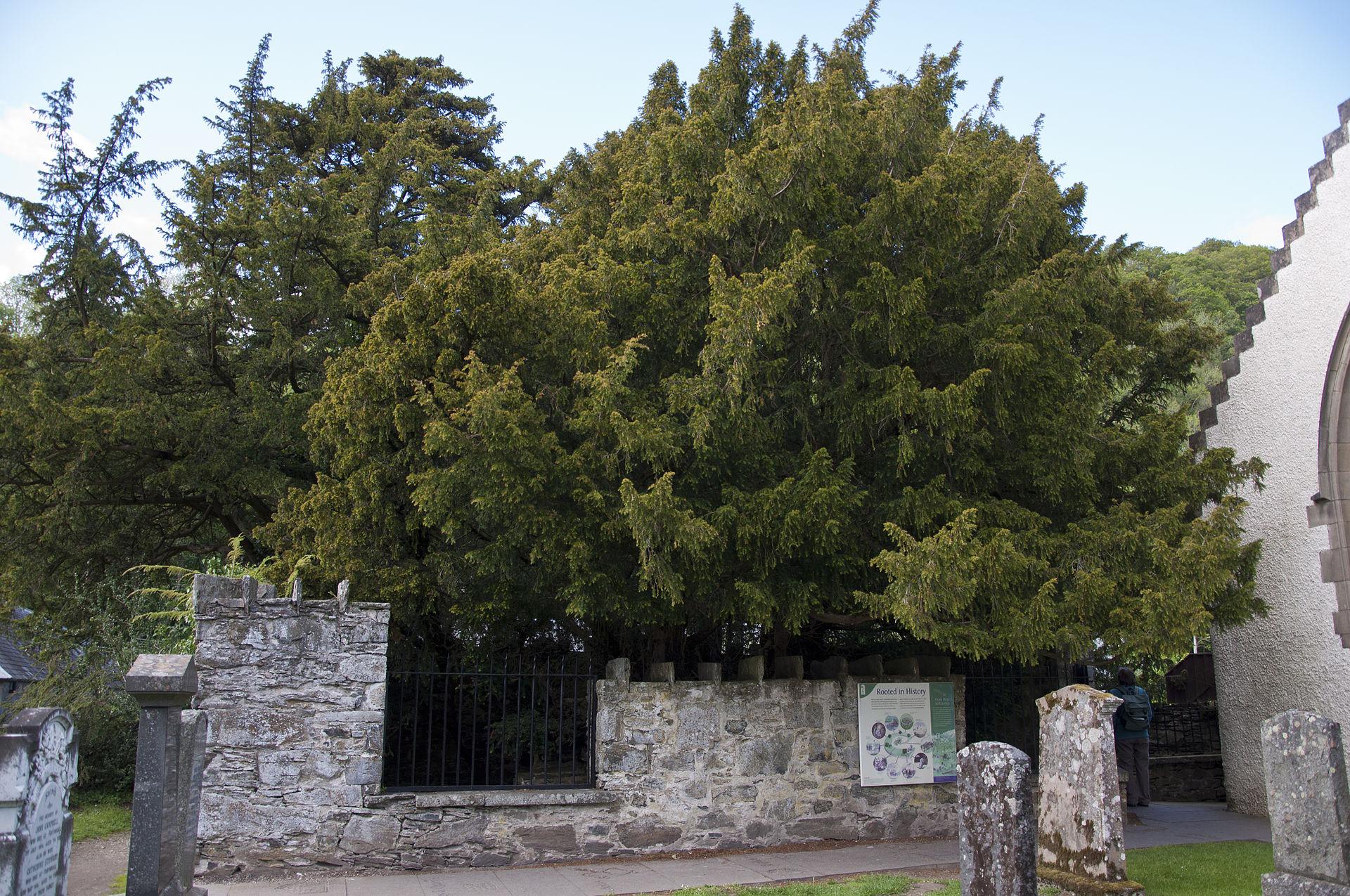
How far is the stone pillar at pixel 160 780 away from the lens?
522cm

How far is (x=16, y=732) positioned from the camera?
4.32 metres

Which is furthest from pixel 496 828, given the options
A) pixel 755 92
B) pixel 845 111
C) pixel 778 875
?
pixel 755 92

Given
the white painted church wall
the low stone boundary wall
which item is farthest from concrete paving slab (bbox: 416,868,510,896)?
the low stone boundary wall

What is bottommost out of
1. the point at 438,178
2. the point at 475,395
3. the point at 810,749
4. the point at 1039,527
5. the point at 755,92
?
the point at 810,749

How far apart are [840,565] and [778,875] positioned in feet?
8.80

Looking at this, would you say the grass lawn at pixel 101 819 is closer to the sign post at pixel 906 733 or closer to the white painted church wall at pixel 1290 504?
the sign post at pixel 906 733

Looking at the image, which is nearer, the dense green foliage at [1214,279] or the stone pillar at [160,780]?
the stone pillar at [160,780]

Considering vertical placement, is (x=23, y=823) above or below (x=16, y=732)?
below

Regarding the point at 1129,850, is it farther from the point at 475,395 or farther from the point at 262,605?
the point at 262,605

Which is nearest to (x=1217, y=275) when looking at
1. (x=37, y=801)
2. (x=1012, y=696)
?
(x=1012, y=696)

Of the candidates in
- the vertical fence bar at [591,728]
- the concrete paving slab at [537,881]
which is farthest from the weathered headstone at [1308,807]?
the vertical fence bar at [591,728]

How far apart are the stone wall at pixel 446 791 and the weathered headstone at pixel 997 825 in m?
3.84

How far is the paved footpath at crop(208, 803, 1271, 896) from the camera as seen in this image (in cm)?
714

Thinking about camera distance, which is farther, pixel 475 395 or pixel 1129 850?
pixel 1129 850
